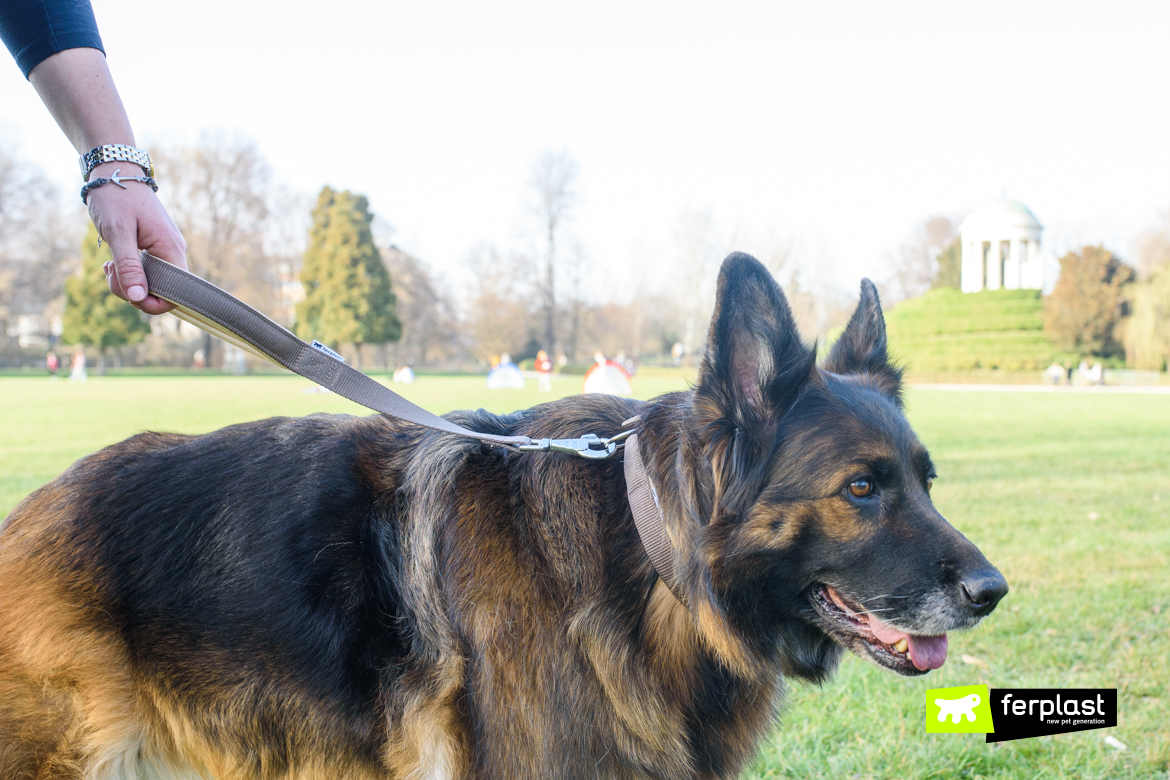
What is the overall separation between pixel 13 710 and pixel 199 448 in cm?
84

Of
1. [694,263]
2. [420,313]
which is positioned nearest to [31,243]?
[420,313]

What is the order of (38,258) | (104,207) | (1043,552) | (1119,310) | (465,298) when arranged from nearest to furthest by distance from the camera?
1. (104,207)
2. (1043,552)
3. (1119,310)
4. (38,258)
5. (465,298)

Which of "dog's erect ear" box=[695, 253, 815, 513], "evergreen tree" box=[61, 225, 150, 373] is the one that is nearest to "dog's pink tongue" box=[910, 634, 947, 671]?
"dog's erect ear" box=[695, 253, 815, 513]

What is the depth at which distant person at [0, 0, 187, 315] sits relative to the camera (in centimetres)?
234

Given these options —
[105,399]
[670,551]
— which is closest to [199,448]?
[670,551]

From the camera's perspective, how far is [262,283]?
60500 millimetres

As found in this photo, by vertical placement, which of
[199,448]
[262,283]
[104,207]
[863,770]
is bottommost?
[863,770]

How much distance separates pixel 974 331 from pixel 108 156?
60016mm

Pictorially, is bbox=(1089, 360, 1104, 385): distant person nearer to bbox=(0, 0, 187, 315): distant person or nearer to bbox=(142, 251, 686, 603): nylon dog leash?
bbox=(142, 251, 686, 603): nylon dog leash

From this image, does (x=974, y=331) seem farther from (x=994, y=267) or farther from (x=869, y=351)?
(x=869, y=351)

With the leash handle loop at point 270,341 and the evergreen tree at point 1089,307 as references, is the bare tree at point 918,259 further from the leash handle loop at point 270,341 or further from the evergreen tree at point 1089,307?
the leash handle loop at point 270,341

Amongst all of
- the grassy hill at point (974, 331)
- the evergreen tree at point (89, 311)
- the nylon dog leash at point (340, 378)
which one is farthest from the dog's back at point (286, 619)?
the evergreen tree at point (89, 311)

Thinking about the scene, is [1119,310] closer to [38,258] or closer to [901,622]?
[901,622]

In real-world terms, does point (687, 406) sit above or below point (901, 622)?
above
